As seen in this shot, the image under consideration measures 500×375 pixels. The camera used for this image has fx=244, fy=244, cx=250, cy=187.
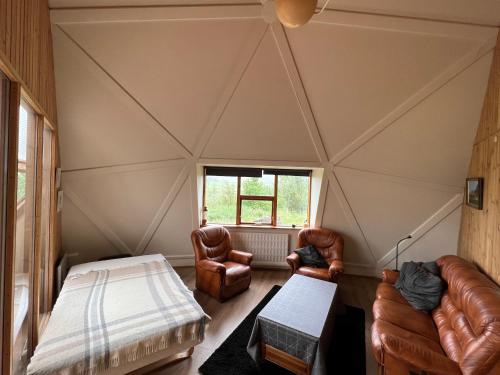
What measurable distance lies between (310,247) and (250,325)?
1.78m

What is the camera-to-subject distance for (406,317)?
2621 mm

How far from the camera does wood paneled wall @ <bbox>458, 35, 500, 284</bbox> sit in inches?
105

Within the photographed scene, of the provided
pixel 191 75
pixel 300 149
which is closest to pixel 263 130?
pixel 300 149

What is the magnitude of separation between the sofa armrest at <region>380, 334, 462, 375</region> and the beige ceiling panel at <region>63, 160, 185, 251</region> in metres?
3.56

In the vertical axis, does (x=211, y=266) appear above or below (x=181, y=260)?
above

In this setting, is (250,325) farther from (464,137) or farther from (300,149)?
(464,137)

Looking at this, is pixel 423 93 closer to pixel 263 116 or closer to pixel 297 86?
pixel 297 86

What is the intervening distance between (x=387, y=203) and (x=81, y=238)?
5300 millimetres

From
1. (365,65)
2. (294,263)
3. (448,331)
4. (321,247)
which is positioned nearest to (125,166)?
(294,263)

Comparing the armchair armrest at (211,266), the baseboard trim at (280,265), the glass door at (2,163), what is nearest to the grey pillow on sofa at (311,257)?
the baseboard trim at (280,265)

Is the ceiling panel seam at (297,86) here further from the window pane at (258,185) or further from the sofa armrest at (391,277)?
the sofa armrest at (391,277)

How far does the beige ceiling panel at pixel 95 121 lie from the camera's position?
2.97m

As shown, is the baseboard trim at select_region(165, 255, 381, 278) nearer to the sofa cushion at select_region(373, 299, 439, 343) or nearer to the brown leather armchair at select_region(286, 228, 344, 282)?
the brown leather armchair at select_region(286, 228, 344, 282)

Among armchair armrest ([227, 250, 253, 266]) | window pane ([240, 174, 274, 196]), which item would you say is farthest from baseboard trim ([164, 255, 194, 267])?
A: window pane ([240, 174, 274, 196])
